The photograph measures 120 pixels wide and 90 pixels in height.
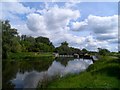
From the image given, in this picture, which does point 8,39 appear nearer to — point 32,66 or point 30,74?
point 32,66

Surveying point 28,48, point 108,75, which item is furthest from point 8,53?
point 108,75

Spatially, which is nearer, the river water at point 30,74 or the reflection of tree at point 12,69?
the river water at point 30,74

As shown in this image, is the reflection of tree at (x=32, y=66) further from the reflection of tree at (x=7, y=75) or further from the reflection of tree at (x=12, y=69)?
the reflection of tree at (x=7, y=75)

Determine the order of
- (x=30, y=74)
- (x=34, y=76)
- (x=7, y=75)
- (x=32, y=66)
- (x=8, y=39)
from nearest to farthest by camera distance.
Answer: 1. (x=34, y=76)
2. (x=7, y=75)
3. (x=30, y=74)
4. (x=32, y=66)
5. (x=8, y=39)

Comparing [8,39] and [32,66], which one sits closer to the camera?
[32,66]

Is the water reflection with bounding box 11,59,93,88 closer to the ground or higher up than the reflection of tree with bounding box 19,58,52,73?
closer to the ground

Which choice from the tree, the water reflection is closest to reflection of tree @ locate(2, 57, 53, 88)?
the water reflection

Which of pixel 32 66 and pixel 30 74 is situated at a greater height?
pixel 32 66

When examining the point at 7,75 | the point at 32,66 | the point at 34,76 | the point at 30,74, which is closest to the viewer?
the point at 34,76

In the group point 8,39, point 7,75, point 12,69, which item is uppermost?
point 8,39

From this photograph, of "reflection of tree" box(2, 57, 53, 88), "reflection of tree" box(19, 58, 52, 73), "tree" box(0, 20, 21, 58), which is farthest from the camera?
"tree" box(0, 20, 21, 58)

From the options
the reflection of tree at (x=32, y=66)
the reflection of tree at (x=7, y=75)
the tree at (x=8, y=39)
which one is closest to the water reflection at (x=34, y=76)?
the reflection of tree at (x=7, y=75)

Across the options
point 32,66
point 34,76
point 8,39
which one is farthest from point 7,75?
point 8,39

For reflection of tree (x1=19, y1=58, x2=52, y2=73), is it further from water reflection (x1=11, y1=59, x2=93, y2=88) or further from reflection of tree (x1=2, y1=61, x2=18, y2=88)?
water reflection (x1=11, y1=59, x2=93, y2=88)
